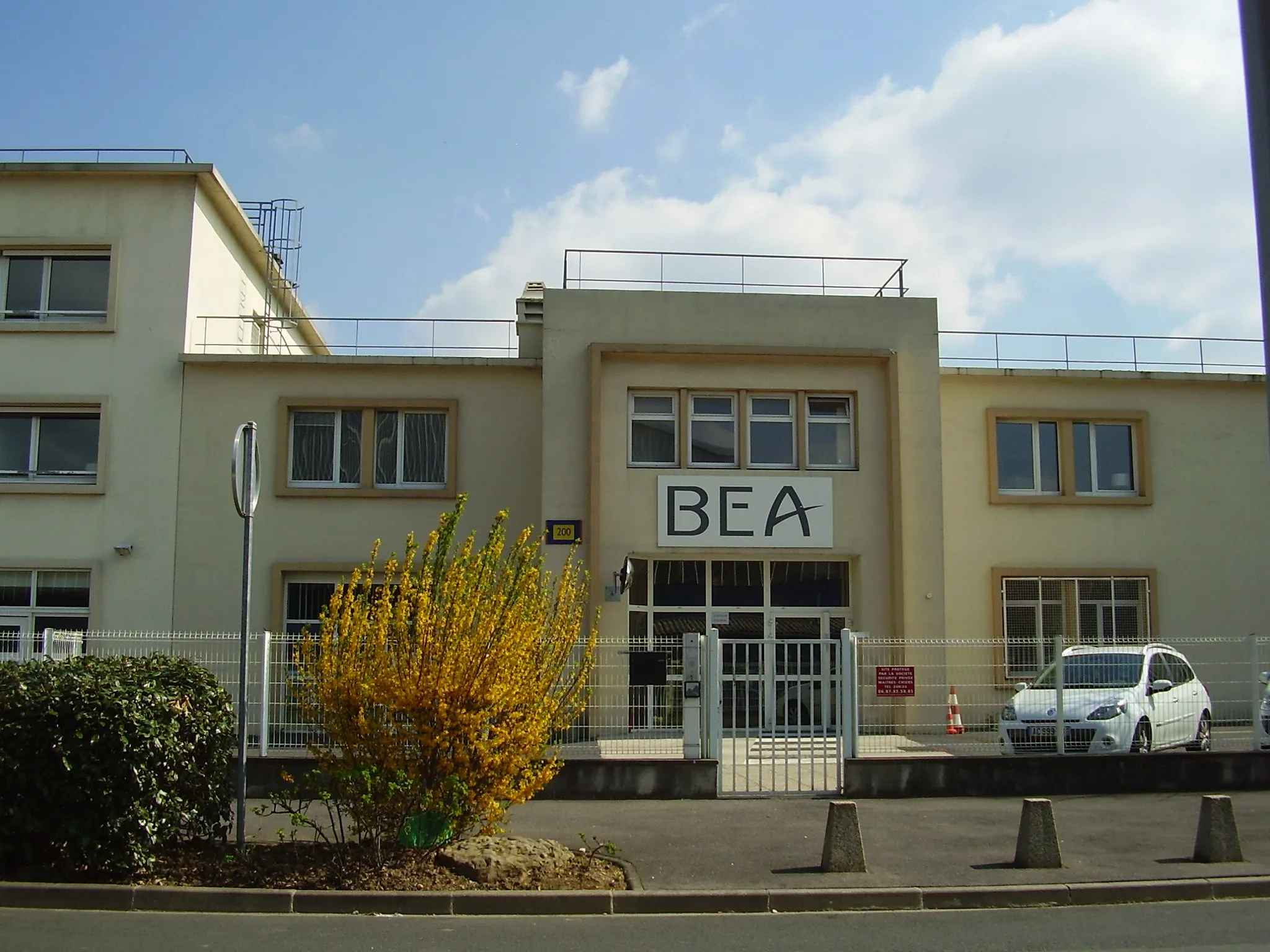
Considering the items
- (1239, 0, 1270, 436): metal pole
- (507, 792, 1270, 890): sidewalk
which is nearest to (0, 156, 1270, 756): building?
(507, 792, 1270, 890): sidewalk

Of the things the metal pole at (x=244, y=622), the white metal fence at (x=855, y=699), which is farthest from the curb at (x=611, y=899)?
the white metal fence at (x=855, y=699)

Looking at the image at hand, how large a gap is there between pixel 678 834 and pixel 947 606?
34.3ft

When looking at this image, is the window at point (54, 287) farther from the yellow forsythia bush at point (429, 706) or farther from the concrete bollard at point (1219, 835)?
the concrete bollard at point (1219, 835)

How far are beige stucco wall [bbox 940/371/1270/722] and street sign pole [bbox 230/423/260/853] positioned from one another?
13.5 metres

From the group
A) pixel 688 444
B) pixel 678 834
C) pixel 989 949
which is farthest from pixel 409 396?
pixel 989 949

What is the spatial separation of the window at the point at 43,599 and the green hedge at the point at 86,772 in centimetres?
1127

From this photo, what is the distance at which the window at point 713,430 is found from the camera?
20.0m

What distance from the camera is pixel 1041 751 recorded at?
14.6 meters

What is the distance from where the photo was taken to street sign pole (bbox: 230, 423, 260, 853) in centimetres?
988

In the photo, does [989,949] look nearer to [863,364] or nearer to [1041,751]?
[1041,751]

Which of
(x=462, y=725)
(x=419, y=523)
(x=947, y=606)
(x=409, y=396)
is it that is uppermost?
(x=409, y=396)

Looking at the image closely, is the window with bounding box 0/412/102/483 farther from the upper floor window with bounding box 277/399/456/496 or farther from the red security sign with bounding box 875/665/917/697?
the red security sign with bounding box 875/665/917/697

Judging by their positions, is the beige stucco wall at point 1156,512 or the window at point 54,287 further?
the beige stucco wall at point 1156,512

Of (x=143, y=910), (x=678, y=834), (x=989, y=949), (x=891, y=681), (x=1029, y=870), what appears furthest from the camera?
(x=891, y=681)
